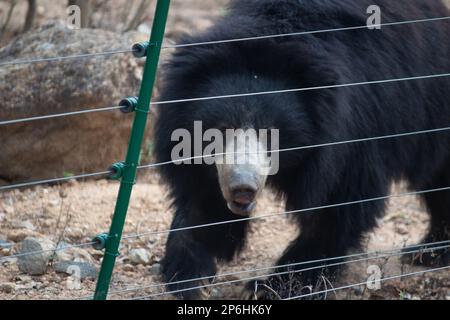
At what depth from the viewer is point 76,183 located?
16.7 ft

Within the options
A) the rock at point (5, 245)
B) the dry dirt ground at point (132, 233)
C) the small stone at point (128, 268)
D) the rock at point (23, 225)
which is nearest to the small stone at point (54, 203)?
the dry dirt ground at point (132, 233)

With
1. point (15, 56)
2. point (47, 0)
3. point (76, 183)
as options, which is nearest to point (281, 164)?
point (76, 183)

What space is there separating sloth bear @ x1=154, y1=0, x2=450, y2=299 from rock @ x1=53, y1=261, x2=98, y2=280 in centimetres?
38

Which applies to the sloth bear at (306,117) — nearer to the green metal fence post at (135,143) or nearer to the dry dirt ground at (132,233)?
the dry dirt ground at (132,233)

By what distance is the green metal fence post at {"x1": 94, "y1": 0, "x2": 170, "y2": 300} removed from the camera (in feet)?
8.70

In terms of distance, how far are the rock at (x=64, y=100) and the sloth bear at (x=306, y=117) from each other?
131 centimetres

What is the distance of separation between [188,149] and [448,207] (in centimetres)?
185

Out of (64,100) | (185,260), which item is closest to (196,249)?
(185,260)

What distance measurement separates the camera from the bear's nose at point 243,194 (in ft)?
10.9

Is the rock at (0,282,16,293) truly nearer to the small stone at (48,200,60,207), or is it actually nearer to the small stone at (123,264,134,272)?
the small stone at (123,264,134,272)

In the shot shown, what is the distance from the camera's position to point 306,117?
3.65m

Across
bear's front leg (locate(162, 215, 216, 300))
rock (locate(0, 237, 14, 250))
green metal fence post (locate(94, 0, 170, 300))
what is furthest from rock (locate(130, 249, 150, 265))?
green metal fence post (locate(94, 0, 170, 300))

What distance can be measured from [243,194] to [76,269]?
0.98 m

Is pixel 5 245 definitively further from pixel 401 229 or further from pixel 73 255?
pixel 401 229
